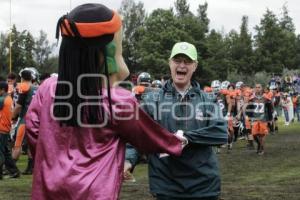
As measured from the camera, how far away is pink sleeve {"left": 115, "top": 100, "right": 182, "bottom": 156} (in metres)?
3.13

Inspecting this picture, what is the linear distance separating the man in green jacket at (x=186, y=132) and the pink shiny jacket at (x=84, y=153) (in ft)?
3.36

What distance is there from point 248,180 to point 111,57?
8.33 m

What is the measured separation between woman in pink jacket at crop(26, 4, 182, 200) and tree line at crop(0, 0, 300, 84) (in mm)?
60740

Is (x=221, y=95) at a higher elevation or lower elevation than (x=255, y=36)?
lower

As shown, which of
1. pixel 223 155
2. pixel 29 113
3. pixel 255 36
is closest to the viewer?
pixel 29 113

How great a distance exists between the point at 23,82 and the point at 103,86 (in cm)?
807

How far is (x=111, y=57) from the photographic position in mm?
3191

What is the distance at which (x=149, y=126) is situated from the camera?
3240 millimetres

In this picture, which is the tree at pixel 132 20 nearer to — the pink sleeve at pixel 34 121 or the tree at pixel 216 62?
the tree at pixel 216 62

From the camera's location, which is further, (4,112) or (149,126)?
(4,112)

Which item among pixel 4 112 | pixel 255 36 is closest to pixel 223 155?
pixel 4 112

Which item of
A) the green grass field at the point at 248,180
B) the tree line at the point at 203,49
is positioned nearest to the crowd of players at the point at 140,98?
the green grass field at the point at 248,180

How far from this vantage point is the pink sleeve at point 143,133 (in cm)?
313

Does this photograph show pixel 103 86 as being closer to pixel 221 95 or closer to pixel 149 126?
pixel 149 126
